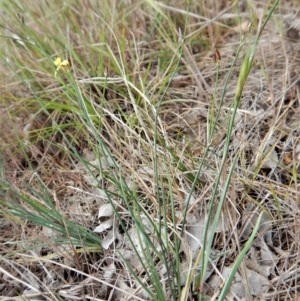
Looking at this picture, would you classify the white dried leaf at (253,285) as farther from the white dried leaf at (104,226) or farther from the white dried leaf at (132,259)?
the white dried leaf at (104,226)

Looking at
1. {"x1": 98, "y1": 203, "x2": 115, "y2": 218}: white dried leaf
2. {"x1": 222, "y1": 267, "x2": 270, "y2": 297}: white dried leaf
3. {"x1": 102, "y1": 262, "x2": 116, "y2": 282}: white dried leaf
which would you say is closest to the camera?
{"x1": 222, "y1": 267, "x2": 270, "y2": 297}: white dried leaf

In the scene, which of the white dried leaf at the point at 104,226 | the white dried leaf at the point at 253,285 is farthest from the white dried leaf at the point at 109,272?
the white dried leaf at the point at 253,285

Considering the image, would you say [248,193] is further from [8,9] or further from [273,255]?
[8,9]

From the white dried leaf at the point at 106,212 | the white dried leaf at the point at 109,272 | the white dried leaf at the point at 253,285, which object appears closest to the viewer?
the white dried leaf at the point at 253,285

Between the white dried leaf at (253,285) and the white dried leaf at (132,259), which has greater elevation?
the white dried leaf at (132,259)

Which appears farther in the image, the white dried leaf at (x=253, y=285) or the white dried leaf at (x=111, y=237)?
the white dried leaf at (x=111, y=237)

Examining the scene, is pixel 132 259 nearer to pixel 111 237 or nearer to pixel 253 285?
pixel 111 237

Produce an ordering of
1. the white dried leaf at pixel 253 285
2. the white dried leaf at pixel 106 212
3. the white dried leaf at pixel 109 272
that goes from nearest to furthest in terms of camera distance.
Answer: the white dried leaf at pixel 253 285 < the white dried leaf at pixel 109 272 < the white dried leaf at pixel 106 212

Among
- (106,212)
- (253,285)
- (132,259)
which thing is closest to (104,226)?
(106,212)

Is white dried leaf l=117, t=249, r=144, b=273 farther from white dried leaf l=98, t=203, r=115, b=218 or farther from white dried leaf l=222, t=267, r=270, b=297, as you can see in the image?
white dried leaf l=222, t=267, r=270, b=297

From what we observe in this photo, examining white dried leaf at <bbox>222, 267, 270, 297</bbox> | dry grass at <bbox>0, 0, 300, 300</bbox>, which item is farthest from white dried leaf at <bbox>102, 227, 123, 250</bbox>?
white dried leaf at <bbox>222, 267, 270, 297</bbox>
